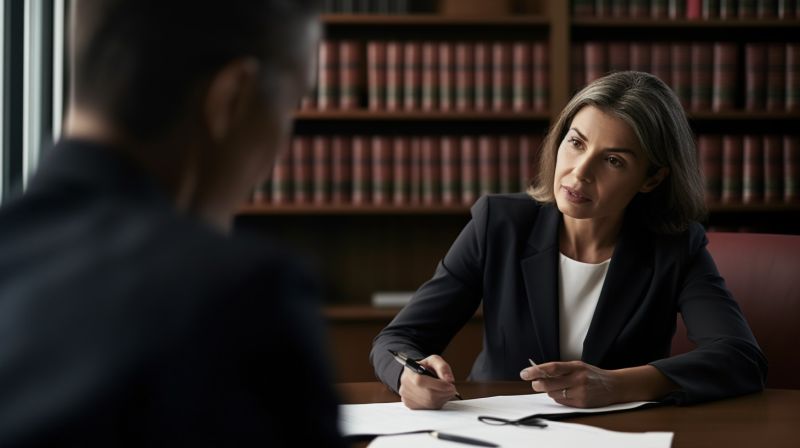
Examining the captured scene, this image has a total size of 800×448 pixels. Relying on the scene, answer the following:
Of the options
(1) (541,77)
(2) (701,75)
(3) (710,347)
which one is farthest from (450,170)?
(3) (710,347)

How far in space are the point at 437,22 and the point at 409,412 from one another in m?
2.23

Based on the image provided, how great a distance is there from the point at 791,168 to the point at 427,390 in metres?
2.50

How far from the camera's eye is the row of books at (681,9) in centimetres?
349

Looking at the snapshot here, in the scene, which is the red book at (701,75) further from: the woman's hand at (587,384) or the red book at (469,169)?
the woman's hand at (587,384)

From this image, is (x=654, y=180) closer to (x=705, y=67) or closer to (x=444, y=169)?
(x=444, y=169)

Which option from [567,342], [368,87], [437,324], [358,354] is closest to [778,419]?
[567,342]

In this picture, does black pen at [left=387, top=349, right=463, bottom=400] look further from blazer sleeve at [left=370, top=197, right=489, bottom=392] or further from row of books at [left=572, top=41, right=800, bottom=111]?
row of books at [left=572, top=41, right=800, bottom=111]

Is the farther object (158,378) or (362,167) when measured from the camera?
(362,167)

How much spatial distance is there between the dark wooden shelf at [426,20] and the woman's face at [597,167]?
158 centimetres

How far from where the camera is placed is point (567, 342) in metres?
1.96

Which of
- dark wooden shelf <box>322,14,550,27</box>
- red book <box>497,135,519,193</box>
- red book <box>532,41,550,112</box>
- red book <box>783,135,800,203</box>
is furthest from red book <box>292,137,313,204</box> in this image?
red book <box>783,135,800,203</box>

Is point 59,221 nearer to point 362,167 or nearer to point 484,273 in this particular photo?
point 484,273

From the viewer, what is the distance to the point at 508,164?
350cm

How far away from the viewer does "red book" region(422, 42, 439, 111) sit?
346 cm
